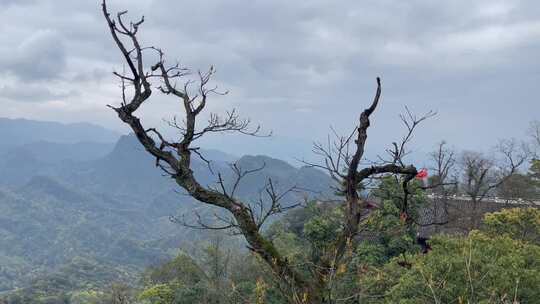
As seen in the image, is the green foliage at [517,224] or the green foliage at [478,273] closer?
the green foliage at [478,273]

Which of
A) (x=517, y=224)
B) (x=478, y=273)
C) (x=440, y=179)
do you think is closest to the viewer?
(x=478, y=273)

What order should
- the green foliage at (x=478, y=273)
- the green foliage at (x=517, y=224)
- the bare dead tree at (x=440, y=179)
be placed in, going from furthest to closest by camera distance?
the bare dead tree at (x=440, y=179) → the green foliage at (x=517, y=224) → the green foliage at (x=478, y=273)

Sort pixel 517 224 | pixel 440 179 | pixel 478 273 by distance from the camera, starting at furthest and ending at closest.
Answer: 1. pixel 440 179
2. pixel 517 224
3. pixel 478 273

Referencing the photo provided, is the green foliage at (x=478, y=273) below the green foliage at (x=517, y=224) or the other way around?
below

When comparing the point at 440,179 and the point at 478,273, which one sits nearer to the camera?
the point at 478,273

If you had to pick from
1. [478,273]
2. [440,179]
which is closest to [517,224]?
[440,179]

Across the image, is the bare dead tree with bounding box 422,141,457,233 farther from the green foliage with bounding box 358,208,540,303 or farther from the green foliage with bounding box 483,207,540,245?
the green foliage with bounding box 358,208,540,303

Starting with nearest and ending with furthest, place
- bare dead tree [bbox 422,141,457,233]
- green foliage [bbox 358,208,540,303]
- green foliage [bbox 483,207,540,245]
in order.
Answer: green foliage [bbox 358,208,540,303] → green foliage [bbox 483,207,540,245] → bare dead tree [bbox 422,141,457,233]

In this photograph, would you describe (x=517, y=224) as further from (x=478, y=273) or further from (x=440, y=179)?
(x=478, y=273)

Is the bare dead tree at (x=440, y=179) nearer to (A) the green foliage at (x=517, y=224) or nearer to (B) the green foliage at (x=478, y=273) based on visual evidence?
(A) the green foliage at (x=517, y=224)

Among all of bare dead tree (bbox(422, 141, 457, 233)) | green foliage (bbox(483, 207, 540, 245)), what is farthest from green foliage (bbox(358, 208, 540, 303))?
bare dead tree (bbox(422, 141, 457, 233))

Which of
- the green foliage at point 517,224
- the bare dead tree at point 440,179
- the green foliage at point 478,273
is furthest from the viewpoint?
the bare dead tree at point 440,179

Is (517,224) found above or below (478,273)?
above

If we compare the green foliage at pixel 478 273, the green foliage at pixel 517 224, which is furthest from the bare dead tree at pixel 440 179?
the green foliage at pixel 478 273
